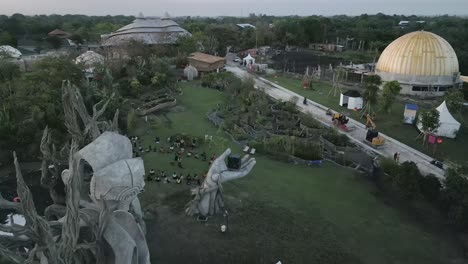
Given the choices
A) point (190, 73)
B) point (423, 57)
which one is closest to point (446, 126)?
point (423, 57)

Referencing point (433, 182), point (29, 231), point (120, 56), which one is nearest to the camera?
point (29, 231)

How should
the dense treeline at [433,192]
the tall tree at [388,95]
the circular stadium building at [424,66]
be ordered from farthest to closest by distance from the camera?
the circular stadium building at [424,66]
the tall tree at [388,95]
the dense treeline at [433,192]

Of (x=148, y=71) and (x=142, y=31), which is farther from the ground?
(x=142, y=31)

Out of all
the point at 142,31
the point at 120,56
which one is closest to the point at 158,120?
the point at 120,56

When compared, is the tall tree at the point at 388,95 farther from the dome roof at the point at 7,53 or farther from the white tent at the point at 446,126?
the dome roof at the point at 7,53

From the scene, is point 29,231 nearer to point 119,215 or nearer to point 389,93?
point 119,215

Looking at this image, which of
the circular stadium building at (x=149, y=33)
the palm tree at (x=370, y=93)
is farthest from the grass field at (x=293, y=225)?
the circular stadium building at (x=149, y=33)

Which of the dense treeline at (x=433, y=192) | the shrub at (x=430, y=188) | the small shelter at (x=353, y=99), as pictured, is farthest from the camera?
the small shelter at (x=353, y=99)

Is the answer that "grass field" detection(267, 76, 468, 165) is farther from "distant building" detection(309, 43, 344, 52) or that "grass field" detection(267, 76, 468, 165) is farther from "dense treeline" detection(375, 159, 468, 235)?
"distant building" detection(309, 43, 344, 52)
